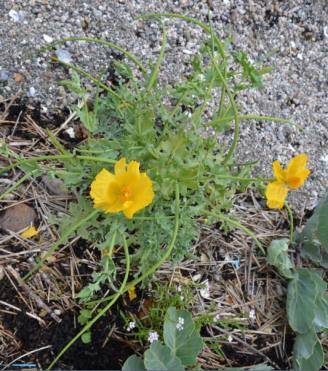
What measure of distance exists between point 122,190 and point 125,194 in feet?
0.06

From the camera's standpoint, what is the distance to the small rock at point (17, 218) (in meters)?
1.64

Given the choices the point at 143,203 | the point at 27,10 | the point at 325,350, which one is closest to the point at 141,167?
the point at 143,203

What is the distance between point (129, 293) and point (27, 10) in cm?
102

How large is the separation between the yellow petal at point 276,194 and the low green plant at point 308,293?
44 centimetres

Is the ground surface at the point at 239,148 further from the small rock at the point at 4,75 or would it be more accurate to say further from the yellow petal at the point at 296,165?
the yellow petal at the point at 296,165

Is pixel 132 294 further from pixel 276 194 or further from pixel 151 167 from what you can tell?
pixel 276 194

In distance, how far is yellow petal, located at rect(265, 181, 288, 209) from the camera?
1302mm

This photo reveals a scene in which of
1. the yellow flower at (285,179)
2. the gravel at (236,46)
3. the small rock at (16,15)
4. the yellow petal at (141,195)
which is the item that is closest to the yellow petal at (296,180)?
the yellow flower at (285,179)

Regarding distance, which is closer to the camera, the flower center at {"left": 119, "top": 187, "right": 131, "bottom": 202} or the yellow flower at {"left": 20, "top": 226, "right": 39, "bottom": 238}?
the flower center at {"left": 119, "top": 187, "right": 131, "bottom": 202}

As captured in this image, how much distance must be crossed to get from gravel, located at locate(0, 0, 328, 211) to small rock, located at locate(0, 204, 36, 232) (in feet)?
1.17

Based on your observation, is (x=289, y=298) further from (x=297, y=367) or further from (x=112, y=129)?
(x=112, y=129)

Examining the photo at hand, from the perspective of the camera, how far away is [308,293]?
1691mm

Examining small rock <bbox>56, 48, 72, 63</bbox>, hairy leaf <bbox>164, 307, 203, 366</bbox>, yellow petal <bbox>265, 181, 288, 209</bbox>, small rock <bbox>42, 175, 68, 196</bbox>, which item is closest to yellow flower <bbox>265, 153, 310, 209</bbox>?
yellow petal <bbox>265, 181, 288, 209</bbox>

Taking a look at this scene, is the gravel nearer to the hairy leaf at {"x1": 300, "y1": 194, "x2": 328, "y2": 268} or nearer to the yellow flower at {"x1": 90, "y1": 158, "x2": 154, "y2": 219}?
the hairy leaf at {"x1": 300, "y1": 194, "x2": 328, "y2": 268}
